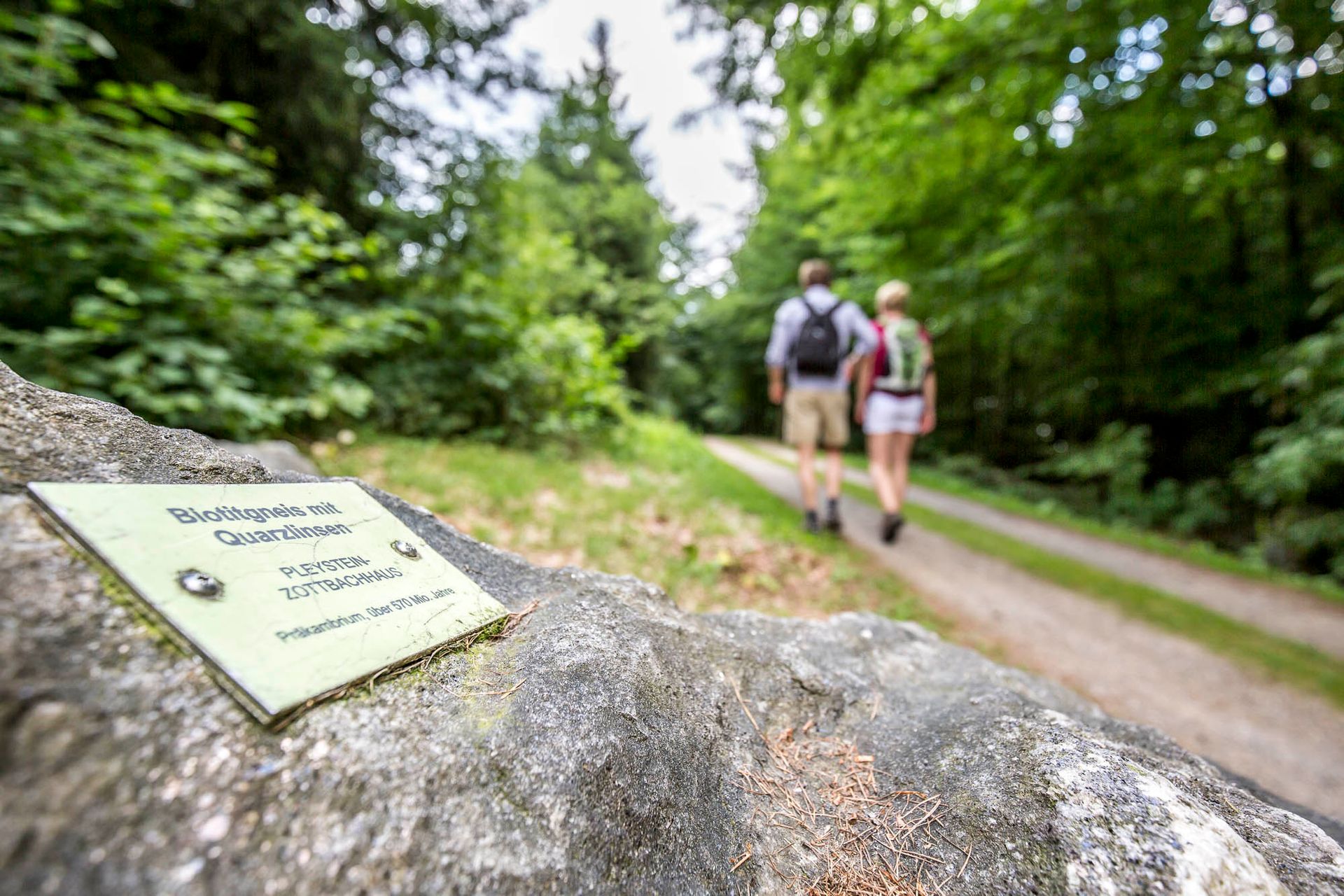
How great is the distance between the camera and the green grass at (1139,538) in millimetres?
5000

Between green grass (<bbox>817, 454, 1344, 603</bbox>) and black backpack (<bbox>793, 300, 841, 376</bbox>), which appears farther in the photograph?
green grass (<bbox>817, 454, 1344, 603</bbox>)

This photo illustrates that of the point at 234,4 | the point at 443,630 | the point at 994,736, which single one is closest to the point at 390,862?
the point at 443,630

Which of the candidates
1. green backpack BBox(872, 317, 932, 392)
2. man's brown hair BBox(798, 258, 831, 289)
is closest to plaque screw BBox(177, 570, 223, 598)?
man's brown hair BBox(798, 258, 831, 289)

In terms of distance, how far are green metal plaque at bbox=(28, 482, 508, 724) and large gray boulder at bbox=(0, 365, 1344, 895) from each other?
4 cm

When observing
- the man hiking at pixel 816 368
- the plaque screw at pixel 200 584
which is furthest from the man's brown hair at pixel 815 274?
the plaque screw at pixel 200 584

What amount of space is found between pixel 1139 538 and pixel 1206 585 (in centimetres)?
214

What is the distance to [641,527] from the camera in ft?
13.7

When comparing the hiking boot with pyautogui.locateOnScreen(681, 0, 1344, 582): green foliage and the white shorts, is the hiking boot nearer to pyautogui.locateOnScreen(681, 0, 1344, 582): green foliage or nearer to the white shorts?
the white shorts

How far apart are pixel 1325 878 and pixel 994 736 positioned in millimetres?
462

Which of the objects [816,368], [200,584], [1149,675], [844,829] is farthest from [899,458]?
[200,584]

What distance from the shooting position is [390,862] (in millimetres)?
646

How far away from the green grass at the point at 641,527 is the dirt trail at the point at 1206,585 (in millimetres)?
2933

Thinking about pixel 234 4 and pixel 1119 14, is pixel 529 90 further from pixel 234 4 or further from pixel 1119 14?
pixel 1119 14

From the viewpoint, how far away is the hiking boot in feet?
15.3
